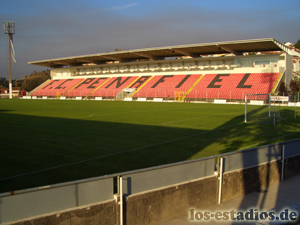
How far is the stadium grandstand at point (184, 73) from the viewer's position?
4628cm

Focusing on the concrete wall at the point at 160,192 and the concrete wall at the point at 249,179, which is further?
the concrete wall at the point at 249,179

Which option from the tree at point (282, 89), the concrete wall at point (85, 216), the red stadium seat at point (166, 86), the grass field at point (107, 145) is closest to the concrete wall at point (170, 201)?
the concrete wall at point (85, 216)

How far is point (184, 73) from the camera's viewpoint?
5744cm

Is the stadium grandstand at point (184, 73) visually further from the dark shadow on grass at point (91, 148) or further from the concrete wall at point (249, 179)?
the concrete wall at point (249, 179)

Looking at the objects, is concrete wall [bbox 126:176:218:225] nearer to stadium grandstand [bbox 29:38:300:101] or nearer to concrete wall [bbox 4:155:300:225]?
concrete wall [bbox 4:155:300:225]

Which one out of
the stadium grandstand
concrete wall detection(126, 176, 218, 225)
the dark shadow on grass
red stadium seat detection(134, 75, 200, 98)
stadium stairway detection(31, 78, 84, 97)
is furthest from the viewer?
stadium stairway detection(31, 78, 84, 97)

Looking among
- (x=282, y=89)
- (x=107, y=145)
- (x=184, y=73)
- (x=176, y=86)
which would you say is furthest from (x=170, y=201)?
(x=184, y=73)

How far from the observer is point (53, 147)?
37.7 ft

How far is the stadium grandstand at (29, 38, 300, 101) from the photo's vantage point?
46281 mm

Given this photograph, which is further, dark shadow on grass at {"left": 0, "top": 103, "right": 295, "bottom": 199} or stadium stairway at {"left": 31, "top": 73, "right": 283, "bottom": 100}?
stadium stairway at {"left": 31, "top": 73, "right": 283, "bottom": 100}

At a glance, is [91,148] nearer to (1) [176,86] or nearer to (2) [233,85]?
(2) [233,85]

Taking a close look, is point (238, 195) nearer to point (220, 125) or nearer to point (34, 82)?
point (220, 125)

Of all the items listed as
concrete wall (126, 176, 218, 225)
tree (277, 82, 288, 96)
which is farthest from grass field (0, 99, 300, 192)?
tree (277, 82, 288, 96)

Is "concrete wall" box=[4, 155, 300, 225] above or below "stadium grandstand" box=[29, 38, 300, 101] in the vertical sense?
below
